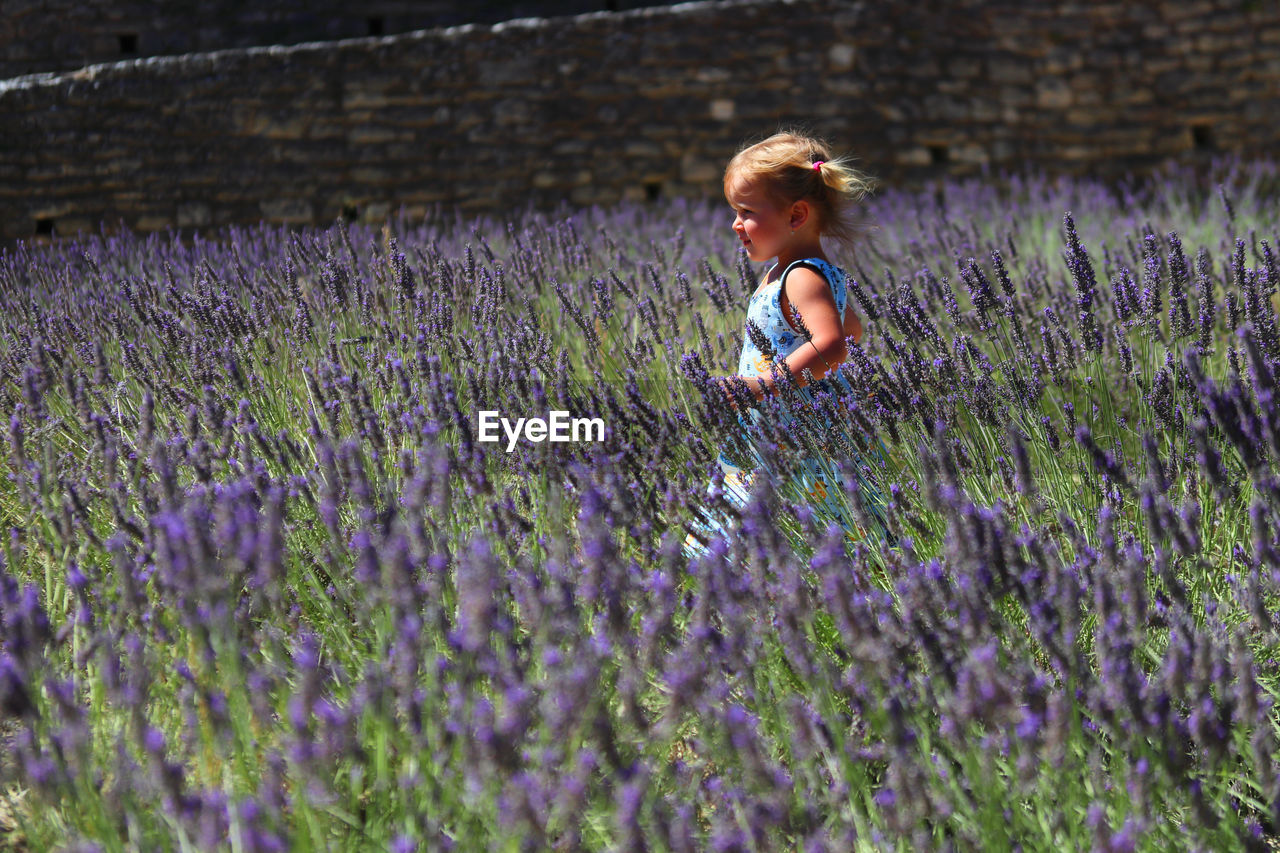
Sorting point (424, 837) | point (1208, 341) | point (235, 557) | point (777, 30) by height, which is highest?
point (777, 30)

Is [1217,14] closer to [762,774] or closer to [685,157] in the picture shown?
[685,157]

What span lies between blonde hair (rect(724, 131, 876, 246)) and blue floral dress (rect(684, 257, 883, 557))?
168 millimetres

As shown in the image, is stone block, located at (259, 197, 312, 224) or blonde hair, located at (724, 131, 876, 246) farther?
stone block, located at (259, 197, 312, 224)

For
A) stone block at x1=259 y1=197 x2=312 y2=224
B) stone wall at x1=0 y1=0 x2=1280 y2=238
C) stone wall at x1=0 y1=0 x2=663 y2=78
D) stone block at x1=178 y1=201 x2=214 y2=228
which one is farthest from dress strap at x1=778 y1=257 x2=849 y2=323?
stone wall at x1=0 y1=0 x2=663 y2=78

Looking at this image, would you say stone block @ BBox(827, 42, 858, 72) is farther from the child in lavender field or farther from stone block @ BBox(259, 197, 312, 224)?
the child in lavender field

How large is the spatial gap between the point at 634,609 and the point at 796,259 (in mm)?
1055

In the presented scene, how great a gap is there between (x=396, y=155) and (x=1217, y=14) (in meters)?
6.83

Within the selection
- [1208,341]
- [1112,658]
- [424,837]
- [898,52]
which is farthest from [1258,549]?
[898,52]

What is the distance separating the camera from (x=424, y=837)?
1.09 meters

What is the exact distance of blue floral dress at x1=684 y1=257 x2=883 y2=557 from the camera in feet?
5.91

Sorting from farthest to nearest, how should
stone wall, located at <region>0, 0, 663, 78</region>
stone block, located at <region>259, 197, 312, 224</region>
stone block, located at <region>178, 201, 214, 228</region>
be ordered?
stone wall, located at <region>0, 0, 663, 78</region> → stone block, located at <region>259, 197, 312, 224</region> → stone block, located at <region>178, 201, 214, 228</region>

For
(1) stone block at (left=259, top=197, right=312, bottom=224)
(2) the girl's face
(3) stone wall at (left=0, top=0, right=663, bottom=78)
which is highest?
(3) stone wall at (left=0, top=0, right=663, bottom=78)

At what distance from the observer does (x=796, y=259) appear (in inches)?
89.7

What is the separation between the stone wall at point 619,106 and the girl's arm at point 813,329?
5.85m
